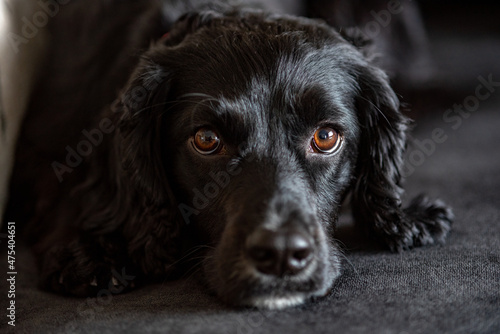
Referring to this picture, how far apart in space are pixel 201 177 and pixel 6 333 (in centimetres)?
81

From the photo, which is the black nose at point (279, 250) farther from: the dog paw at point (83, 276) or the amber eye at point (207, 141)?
the dog paw at point (83, 276)

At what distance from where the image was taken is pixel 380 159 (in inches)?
88.2

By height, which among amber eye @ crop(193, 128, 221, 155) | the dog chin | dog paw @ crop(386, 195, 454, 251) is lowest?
dog paw @ crop(386, 195, 454, 251)

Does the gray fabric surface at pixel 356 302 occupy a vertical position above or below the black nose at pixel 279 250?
below

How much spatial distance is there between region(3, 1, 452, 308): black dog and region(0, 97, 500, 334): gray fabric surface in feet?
0.24

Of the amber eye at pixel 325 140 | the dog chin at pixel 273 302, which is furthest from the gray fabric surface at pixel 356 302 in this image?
the amber eye at pixel 325 140

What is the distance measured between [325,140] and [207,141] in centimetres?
43

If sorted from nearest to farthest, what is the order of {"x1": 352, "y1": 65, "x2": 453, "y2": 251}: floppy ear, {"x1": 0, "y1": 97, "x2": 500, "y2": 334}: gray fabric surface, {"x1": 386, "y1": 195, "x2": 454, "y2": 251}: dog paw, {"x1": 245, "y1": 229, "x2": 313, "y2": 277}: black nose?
{"x1": 0, "y1": 97, "x2": 500, "y2": 334}: gray fabric surface < {"x1": 245, "y1": 229, "x2": 313, "y2": 277}: black nose < {"x1": 386, "y1": 195, "x2": 454, "y2": 251}: dog paw < {"x1": 352, "y1": 65, "x2": 453, "y2": 251}: floppy ear

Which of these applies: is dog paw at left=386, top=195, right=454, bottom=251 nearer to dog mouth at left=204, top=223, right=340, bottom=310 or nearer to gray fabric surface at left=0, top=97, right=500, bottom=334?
gray fabric surface at left=0, top=97, right=500, bottom=334

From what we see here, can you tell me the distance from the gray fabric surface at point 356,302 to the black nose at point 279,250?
0.12 meters

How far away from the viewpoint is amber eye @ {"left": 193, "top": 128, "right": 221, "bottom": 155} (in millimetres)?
1984

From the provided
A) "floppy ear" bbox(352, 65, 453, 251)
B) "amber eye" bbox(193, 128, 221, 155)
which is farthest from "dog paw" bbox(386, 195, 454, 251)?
"amber eye" bbox(193, 128, 221, 155)

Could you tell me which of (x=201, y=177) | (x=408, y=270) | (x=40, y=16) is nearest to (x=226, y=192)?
(x=201, y=177)

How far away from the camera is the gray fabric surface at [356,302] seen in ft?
4.77
